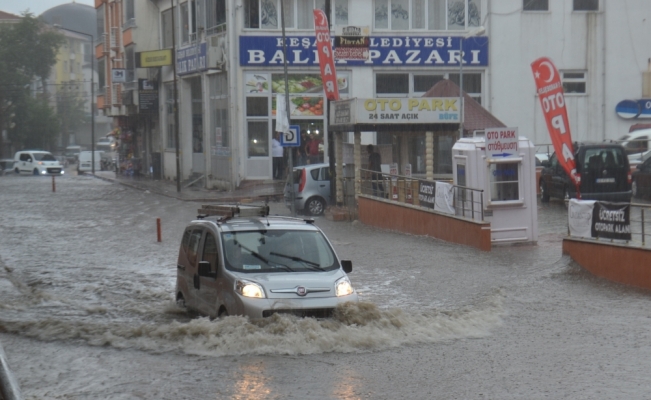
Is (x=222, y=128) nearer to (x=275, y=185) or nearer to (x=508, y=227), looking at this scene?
(x=275, y=185)

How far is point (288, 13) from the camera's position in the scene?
38.1 meters

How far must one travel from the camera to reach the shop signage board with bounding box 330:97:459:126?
25.9 m

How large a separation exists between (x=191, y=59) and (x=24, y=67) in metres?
Answer: 52.5

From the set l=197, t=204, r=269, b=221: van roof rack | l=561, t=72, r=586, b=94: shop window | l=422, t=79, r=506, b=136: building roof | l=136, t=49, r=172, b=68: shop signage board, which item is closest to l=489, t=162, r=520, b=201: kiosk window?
l=422, t=79, r=506, b=136: building roof

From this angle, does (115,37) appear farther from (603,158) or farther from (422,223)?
(422,223)

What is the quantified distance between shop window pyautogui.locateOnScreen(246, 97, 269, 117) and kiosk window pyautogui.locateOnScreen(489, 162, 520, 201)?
1876 centimetres

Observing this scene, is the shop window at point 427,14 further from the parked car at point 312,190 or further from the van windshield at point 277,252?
the van windshield at point 277,252

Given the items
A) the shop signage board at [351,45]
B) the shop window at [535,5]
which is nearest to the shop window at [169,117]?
the shop window at [535,5]

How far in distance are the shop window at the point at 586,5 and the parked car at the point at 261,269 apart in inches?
1180

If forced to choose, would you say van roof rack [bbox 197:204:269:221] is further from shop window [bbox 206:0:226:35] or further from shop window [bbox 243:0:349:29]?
shop window [bbox 206:0:226:35]

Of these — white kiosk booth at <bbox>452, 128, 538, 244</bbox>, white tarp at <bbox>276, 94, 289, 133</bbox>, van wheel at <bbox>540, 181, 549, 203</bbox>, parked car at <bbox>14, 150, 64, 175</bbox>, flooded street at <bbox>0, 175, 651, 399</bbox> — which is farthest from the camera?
parked car at <bbox>14, 150, 64, 175</bbox>

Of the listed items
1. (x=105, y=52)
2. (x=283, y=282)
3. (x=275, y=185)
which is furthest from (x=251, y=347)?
(x=105, y=52)

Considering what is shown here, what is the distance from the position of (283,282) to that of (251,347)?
0.93 m

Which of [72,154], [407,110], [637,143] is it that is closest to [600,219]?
[407,110]
